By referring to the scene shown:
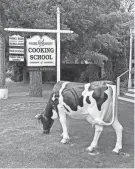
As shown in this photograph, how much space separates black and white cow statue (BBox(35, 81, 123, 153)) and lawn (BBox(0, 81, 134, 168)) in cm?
31

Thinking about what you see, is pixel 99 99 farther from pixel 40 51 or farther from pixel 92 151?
pixel 40 51

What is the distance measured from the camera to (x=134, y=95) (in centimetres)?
1243

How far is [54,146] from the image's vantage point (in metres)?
5.32

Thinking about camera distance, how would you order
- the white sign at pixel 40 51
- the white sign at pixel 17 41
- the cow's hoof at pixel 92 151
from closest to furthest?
the cow's hoof at pixel 92 151, the white sign at pixel 40 51, the white sign at pixel 17 41

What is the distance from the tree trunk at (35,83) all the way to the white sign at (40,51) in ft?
19.2

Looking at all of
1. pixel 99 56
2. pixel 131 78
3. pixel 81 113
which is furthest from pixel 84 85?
pixel 99 56

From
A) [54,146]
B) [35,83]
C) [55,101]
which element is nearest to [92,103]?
[55,101]

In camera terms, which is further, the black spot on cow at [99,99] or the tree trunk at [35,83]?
the tree trunk at [35,83]

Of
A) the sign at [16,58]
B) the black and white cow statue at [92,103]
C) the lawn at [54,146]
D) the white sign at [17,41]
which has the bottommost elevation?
the lawn at [54,146]

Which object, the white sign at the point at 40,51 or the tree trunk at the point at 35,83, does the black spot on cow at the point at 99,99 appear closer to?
the white sign at the point at 40,51

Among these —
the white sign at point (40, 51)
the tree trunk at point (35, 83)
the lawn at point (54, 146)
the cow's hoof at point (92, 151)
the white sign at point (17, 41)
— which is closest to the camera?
the lawn at point (54, 146)

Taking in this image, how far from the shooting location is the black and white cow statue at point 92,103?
4.80 meters

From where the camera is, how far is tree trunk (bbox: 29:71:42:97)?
42.0ft

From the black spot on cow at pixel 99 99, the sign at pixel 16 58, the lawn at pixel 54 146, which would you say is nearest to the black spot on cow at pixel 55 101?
the lawn at pixel 54 146
